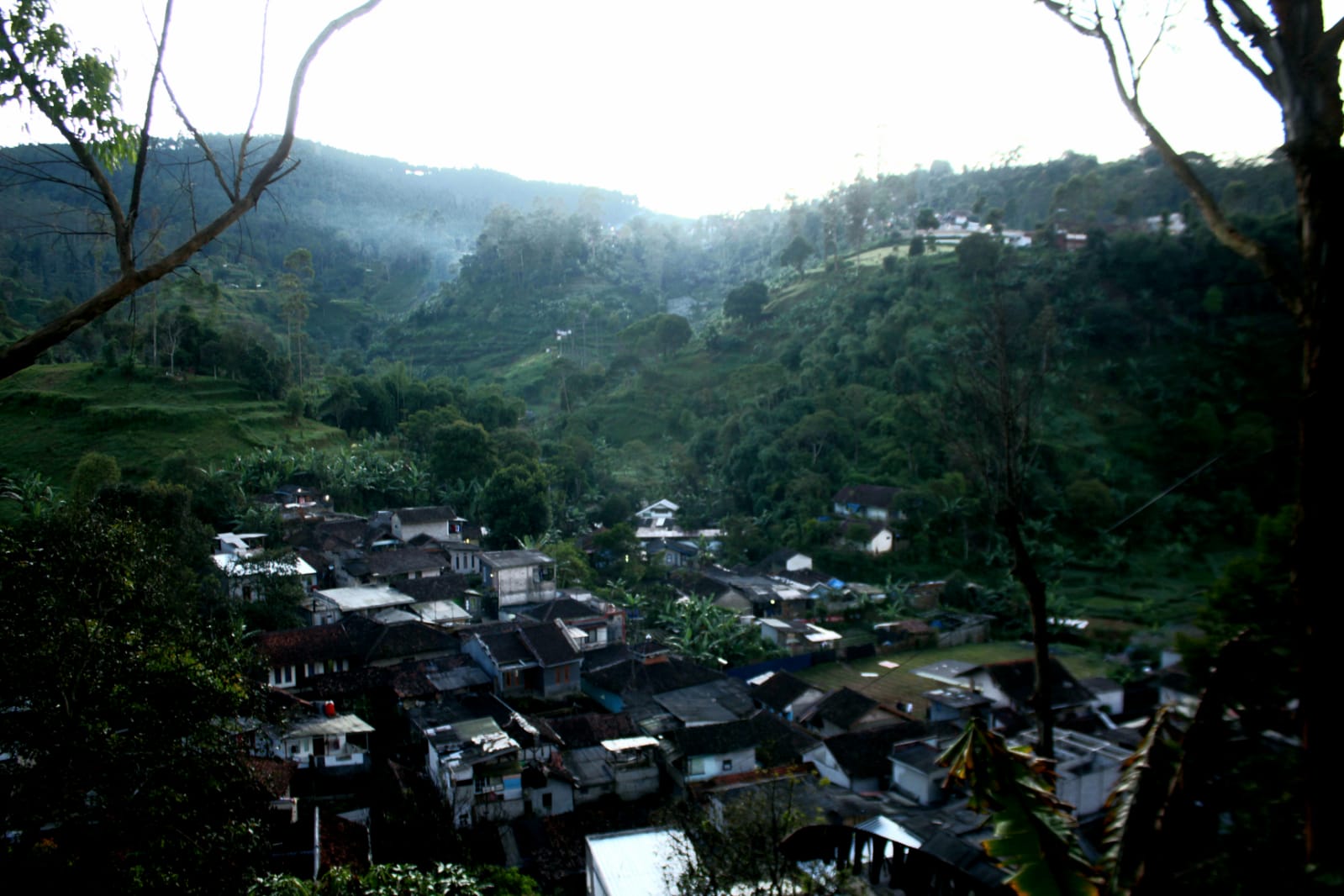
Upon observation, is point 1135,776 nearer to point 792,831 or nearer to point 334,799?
point 792,831

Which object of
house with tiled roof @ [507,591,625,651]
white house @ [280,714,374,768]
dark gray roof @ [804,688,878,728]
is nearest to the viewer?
white house @ [280,714,374,768]

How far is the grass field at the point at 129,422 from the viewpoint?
2158 cm

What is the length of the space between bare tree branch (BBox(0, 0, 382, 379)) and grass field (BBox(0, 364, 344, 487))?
2178 cm

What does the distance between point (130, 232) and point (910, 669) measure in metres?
16.1

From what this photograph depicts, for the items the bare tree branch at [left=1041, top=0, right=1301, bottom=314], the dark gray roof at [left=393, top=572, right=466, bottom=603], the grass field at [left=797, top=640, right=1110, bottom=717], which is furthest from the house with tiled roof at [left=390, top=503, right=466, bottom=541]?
the bare tree branch at [left=1041, top=0, right=1301, bottom=314]

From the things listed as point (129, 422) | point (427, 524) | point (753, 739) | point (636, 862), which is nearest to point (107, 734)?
point (636, 862)

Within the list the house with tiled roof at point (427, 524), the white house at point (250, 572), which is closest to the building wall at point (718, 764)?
the white house at point (250, 572)

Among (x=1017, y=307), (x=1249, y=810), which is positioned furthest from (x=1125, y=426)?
(x=1249, y=810)

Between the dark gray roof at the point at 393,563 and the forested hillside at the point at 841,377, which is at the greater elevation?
the forested hillside at the point at 841,377

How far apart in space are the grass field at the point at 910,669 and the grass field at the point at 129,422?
57.9 ft

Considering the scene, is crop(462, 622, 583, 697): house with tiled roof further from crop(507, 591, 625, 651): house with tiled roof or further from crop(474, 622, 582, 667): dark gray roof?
crop(507, 591, 625, 651): house with tiled roof

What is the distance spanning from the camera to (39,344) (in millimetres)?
2232

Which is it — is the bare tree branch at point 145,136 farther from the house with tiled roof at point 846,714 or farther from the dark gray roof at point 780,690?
the dark gray roof at point 780,690

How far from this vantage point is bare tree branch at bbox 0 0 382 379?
7.25ft
